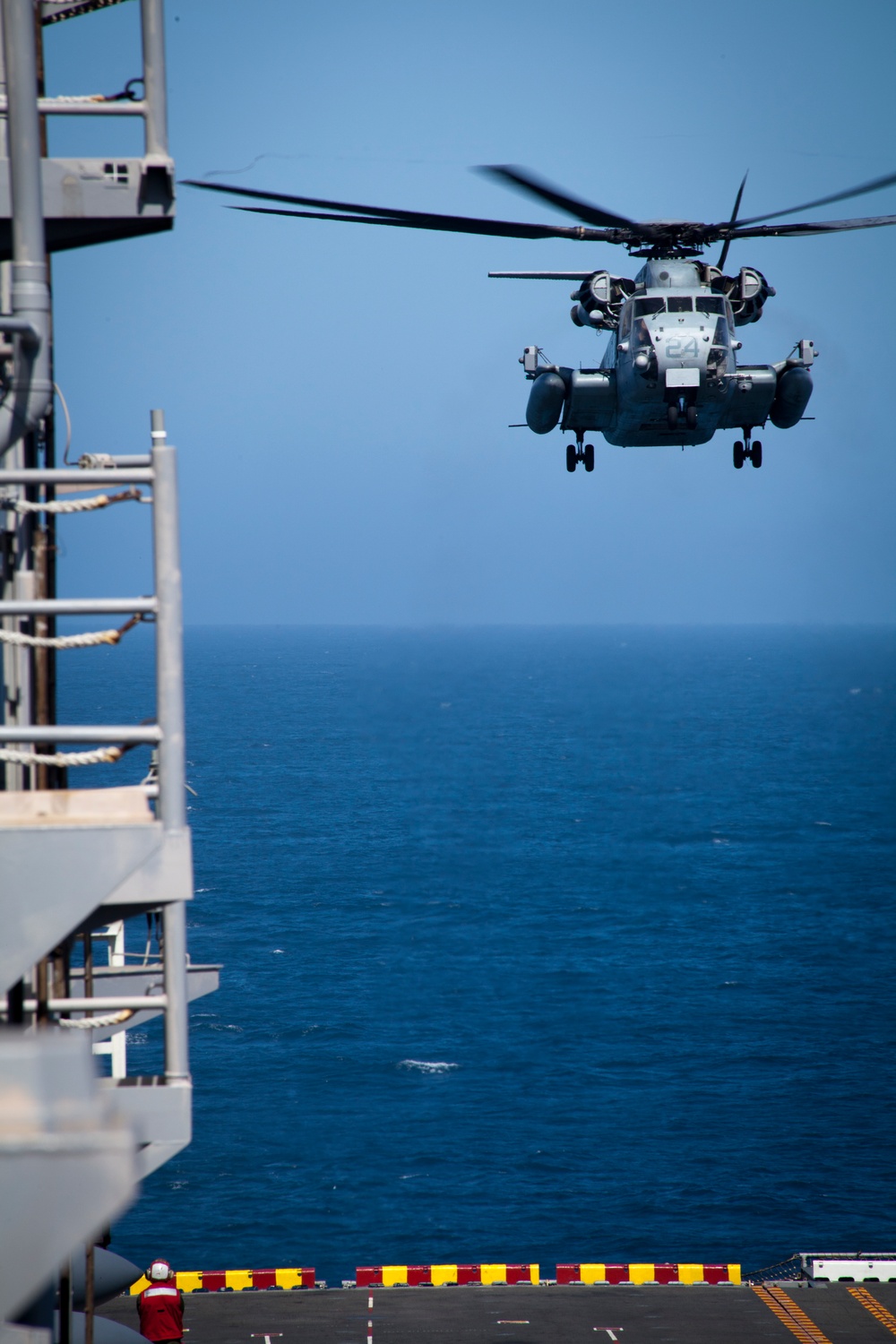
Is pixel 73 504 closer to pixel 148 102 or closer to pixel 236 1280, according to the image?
pixel 148 102

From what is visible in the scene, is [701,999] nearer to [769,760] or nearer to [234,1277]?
[234,1277]

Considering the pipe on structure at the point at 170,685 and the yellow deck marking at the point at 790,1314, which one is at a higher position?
the pipe on structure at the point at 170,685

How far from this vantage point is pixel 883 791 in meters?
131

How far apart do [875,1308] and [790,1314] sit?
2.39 meters

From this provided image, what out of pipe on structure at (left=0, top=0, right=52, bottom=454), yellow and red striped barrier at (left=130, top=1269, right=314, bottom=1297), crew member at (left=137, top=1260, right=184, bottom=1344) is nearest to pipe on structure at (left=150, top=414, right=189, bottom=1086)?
pipe on structure at (left=0, top=0, right=52, bottom=454)

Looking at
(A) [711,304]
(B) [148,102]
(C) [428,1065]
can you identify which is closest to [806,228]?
(A) [711,304]

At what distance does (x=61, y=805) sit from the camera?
5227 mm

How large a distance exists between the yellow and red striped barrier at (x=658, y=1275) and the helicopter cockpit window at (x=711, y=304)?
81.3 ft

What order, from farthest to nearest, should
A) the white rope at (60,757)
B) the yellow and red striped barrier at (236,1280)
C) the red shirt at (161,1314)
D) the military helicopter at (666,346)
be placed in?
1. the yellow and red striped barrier at (236,1280)
2. the military helicopter at (666,346)
3. the red shirt at (161,1314)
4. the white rope at (60,757)

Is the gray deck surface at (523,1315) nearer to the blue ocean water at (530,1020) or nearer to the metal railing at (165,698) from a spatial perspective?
the blue ocean water at (530,1020)

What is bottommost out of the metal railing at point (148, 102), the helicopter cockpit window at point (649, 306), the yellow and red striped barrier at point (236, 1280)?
the yellow and red striped barrier at point (236, 1280)

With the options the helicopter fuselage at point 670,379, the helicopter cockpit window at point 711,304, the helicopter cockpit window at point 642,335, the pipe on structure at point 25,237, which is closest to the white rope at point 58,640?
the pipe on structure at point 25,237

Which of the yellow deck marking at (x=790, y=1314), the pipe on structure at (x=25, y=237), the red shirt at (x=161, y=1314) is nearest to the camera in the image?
the pipe on structure at (x=25, y=237)

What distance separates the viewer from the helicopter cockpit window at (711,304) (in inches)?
981
